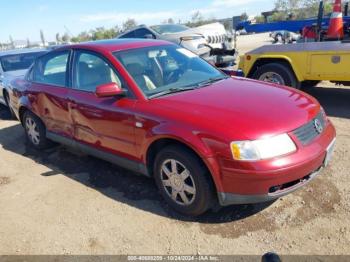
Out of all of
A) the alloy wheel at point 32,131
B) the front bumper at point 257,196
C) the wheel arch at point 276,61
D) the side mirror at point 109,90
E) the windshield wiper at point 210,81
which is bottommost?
the alloy wheel at point 32,131

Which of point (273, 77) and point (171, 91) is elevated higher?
point (171, 91)

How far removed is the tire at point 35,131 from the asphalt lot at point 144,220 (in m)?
0.91

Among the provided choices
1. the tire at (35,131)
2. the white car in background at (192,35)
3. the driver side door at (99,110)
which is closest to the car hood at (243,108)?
the driver side door at (99,110)

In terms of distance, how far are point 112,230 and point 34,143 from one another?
117 inches

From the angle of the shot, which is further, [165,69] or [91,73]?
[91,73]

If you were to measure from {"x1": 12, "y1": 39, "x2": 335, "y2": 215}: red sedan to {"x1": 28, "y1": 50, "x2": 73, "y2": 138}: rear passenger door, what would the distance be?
22 mm

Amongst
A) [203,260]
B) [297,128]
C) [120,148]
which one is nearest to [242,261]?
[203,260]

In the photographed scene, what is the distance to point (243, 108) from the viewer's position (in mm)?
3312

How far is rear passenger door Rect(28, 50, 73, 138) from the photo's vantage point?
185 inches

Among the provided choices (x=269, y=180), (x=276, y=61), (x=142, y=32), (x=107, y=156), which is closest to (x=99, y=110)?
(x=107, y=156)

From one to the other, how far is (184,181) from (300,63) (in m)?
4.09

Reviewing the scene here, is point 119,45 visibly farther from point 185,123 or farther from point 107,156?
point 185,123

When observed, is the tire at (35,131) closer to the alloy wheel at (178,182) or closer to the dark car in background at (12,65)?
the dark car in background at (12,65)

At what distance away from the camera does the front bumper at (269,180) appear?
2.93 meters
